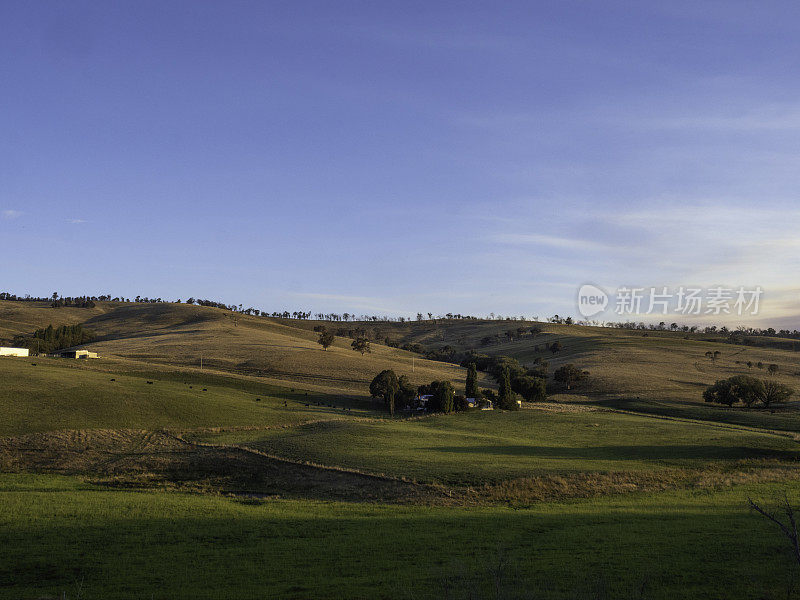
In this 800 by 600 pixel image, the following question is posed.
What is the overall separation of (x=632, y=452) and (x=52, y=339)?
5689 inches

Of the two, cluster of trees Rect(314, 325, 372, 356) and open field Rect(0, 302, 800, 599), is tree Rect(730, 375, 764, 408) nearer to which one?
open field Rect(0, 302, 800, 599)

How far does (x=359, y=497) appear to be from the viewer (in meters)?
41.0

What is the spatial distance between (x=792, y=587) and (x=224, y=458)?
42767mm

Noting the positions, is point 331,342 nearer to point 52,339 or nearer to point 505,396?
point 52,339

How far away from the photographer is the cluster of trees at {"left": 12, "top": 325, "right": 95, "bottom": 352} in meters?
146

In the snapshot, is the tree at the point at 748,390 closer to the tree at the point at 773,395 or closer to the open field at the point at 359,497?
the tree at the point at 773,395

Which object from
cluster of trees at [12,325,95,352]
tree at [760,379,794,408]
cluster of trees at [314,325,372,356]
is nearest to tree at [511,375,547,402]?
tree at [760,379,794,408]

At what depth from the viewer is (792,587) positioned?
2097 centimetres

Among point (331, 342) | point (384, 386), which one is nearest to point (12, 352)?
point (384, 386)

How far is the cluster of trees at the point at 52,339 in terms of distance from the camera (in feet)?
480

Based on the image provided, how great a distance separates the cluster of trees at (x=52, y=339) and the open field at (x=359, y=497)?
179 feet

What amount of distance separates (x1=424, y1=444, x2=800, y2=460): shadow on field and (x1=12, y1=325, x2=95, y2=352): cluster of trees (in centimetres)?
12243

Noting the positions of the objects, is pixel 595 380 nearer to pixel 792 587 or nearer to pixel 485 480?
pixel 485 480

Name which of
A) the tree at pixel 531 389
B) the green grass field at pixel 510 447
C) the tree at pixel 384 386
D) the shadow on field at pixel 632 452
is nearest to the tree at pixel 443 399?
the tree at pixel 384 386
